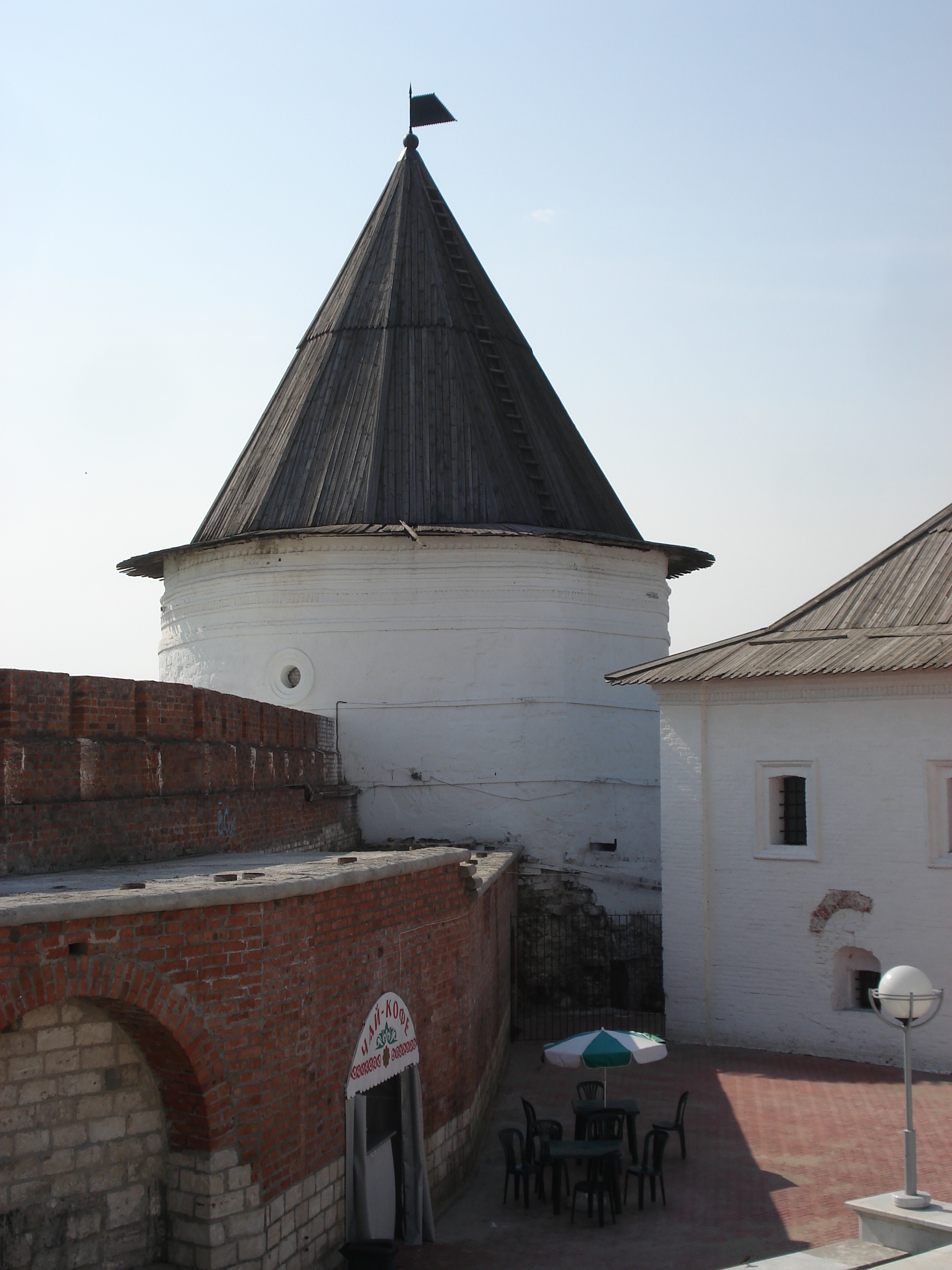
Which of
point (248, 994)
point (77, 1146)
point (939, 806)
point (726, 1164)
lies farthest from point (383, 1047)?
point (939, 806)

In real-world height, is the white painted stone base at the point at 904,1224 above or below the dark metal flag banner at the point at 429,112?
below

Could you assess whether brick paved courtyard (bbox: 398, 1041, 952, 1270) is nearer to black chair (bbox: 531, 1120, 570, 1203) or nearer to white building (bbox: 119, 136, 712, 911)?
black chair (bbox: 531, 1120, 570, 1203)

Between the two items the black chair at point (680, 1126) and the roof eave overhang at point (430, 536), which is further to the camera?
the roof eave overhang at point (430, 536)

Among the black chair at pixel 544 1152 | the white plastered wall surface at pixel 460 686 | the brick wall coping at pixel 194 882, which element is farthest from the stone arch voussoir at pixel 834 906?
the brick wall coping at pixel 194 882

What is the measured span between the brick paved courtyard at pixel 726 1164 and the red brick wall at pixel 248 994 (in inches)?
48.6

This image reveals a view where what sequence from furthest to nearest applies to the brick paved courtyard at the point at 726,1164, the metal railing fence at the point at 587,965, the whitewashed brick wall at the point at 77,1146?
the metal railing fence at the point at 587,965, the brick paved courtyard at the point at 726,1164, the whitewashed brick wall at the point at 77,1146

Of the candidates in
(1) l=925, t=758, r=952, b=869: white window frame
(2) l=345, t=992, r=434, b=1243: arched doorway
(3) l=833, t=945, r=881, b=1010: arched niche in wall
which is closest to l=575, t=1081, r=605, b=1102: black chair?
(2) l=345, t=992, r=434, b=1243: arched doorway

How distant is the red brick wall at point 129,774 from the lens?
9203mm

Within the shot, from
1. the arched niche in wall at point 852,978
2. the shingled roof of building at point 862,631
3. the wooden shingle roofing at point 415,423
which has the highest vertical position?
the wooden shingle roofing at point 415,423

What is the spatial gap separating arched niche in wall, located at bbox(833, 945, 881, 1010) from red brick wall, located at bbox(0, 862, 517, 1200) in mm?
6797

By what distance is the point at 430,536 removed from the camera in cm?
1856

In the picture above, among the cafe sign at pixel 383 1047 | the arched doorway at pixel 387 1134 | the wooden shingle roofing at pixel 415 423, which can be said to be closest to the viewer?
the arched doorway at pixel 387 1134

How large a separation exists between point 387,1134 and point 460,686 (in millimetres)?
9704

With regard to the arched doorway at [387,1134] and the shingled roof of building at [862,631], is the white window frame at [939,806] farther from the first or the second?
the arched doorway at [387,1134]
